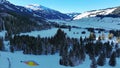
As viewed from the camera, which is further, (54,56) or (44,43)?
(44,43)

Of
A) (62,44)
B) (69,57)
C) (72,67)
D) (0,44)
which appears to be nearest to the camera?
(72,67)

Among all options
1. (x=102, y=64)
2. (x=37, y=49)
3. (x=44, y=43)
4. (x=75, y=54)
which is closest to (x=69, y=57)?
(x=75, y=54)

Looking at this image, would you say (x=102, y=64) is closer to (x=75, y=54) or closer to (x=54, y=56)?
(x=75, y=54)

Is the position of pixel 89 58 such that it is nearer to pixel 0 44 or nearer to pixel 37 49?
pixel 37 49

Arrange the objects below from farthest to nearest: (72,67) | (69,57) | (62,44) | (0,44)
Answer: (62,44)
(0,44)
(69,57)
(72,67)

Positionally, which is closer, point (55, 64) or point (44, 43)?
point (55, 64)

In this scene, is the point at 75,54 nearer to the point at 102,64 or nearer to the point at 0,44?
the point at 102,64

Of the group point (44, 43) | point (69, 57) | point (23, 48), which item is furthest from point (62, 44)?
point (69, 57)

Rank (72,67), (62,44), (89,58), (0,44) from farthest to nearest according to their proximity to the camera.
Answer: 1. (62,44)
2. (0,44)
3. (89,58)
4. (72,67)

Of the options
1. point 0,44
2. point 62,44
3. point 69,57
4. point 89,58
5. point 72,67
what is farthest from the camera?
point 62,44
